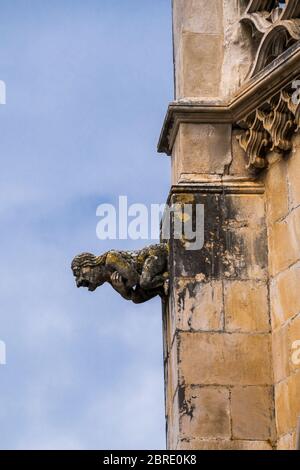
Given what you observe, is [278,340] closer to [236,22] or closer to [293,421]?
[293,421]

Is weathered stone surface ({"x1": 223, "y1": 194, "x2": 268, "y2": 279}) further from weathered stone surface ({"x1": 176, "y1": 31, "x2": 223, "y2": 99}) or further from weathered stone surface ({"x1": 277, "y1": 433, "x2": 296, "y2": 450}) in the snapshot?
weathered stone surface ({"x1": 277, "y1": 433, "x2": 296, "y2": 450})

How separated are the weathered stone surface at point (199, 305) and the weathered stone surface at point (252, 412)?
0.47 m

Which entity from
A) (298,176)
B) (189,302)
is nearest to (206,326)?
(189,302)

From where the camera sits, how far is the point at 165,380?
13602 mm

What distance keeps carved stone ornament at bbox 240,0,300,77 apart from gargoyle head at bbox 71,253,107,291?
1.64 meters

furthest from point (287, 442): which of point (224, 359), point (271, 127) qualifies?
point (271, 127)

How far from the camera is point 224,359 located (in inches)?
504

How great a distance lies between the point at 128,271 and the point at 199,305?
0.79 meters

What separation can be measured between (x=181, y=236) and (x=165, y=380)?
106cm

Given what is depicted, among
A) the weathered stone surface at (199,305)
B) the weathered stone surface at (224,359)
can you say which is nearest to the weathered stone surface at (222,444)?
the weathered stone surface at (224,359)

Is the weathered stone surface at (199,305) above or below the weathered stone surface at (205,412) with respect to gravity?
above

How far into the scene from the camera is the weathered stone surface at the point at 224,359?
12766 millimetres

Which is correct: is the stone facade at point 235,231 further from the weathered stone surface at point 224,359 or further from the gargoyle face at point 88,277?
the gargoyle face at point 88,277
